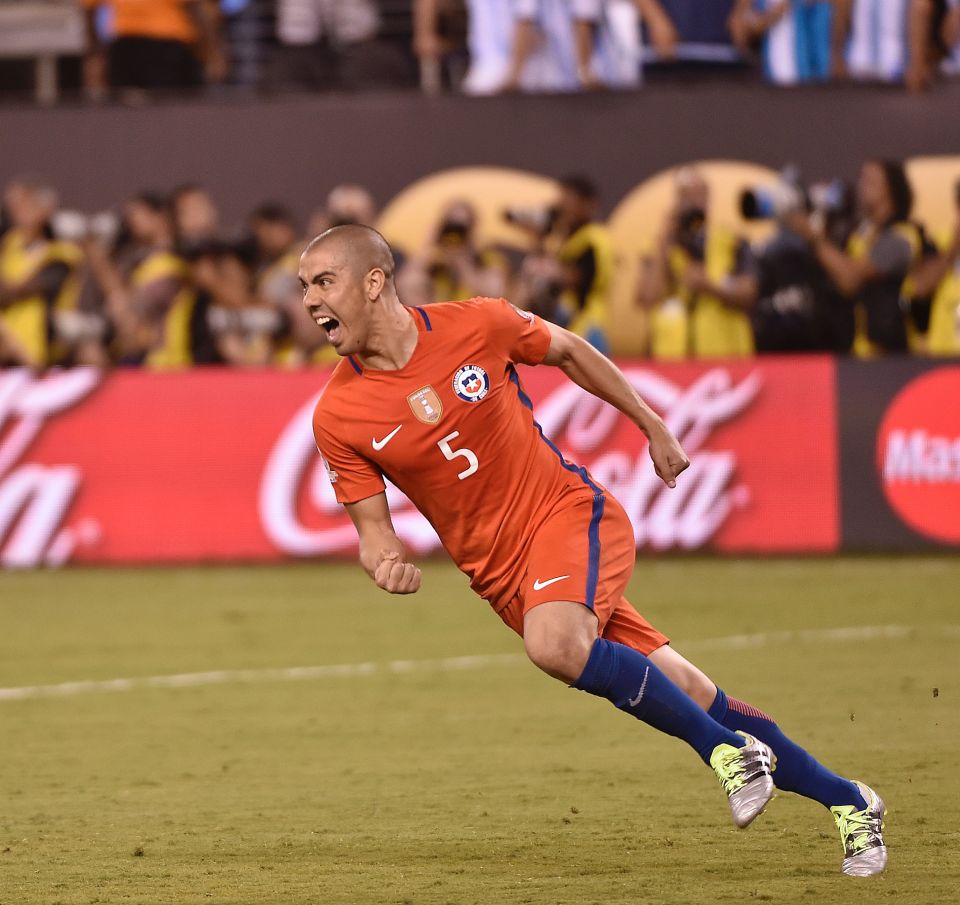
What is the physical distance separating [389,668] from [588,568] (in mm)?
4956

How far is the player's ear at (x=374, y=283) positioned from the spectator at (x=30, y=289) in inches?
427

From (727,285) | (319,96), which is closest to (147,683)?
A: (727,285)

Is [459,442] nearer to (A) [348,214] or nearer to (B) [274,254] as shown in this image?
(A) [348,214]

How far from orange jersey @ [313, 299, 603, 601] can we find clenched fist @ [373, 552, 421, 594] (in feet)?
1.37

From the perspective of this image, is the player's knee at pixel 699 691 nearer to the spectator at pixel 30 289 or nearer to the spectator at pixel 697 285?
the spectator at pixel 697 285

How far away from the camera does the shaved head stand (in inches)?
236

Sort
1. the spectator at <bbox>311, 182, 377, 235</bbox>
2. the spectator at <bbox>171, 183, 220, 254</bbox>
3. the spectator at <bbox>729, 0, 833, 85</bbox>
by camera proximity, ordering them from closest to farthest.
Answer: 1. the spectator at <bbox>311, 182, 377, 235</bbox>
2. the spectator at <bbox>171, 183, 220, 254</bbox>
3. the spectator at <bbox>729, 0, 833, 85</bbox>

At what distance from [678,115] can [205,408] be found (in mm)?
5095

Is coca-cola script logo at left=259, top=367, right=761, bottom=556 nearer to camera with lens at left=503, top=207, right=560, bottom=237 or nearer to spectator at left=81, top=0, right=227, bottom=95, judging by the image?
camera with lens at left=503, top=207, right=560, bottom=237

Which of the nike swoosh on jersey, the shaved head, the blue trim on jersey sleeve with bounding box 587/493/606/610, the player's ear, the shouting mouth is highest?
the shaved head

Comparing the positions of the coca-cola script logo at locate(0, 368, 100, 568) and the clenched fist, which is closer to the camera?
the clenched fist

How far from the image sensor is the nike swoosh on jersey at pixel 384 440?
20.1ft

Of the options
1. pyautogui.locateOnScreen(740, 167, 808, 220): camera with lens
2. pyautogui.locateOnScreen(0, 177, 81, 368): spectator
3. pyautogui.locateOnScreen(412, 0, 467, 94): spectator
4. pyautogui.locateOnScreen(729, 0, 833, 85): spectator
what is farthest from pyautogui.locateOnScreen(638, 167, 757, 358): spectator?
pyautogui.locateOnScreen(0, 177, 81, 368): spectator

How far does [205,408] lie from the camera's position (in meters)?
15.9
